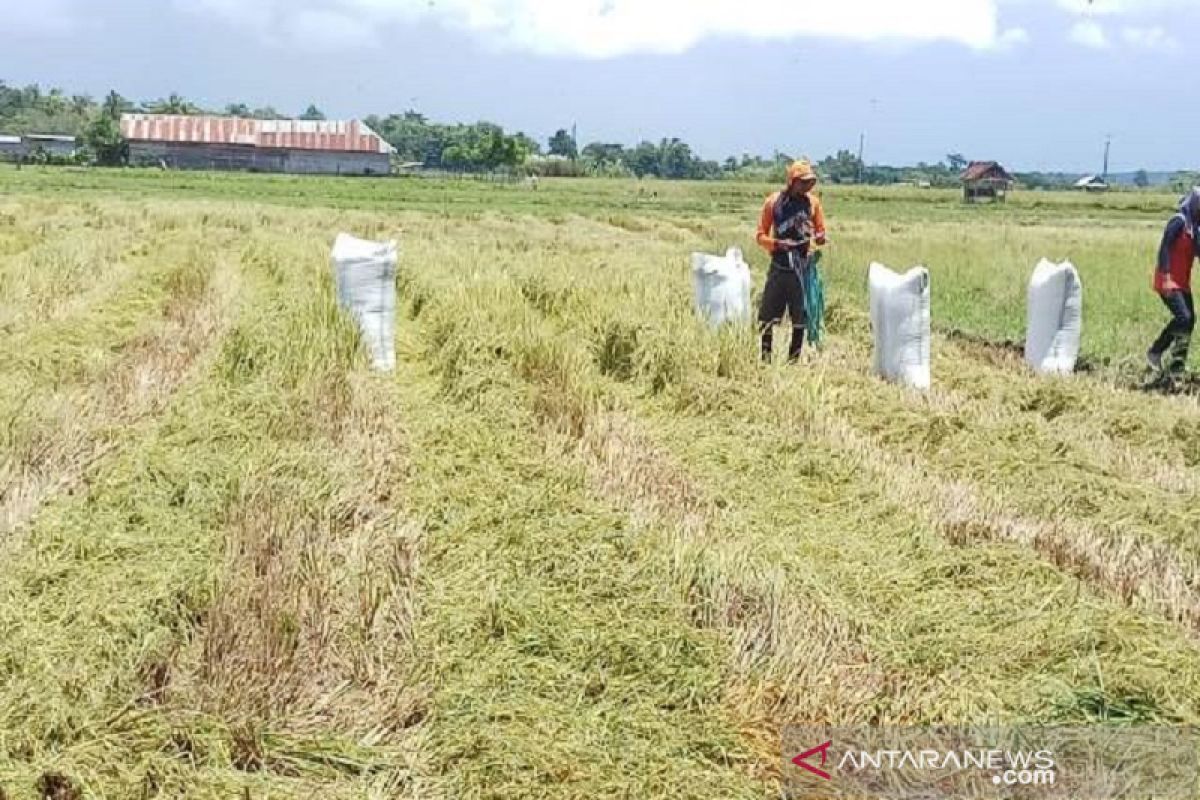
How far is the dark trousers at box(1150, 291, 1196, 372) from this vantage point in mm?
6504

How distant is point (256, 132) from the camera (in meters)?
63.9

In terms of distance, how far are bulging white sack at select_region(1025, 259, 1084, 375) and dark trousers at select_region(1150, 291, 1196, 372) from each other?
1.61ft

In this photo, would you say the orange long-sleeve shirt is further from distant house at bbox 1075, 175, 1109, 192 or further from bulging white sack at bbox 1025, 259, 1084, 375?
distant house at bbox 1075, 175, 1109, 192

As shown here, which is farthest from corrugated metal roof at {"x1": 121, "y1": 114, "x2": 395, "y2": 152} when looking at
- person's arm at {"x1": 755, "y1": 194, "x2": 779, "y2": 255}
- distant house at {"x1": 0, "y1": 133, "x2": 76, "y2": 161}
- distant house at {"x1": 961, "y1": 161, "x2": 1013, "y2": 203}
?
person's arm at {"x1": 755, "y1": 194, "x2": 779, "y2": 255}

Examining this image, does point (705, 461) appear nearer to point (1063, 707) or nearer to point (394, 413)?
point (394, 413)

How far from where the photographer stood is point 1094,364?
7102 millimetres

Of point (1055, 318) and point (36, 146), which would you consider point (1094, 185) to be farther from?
point (1055, 318)

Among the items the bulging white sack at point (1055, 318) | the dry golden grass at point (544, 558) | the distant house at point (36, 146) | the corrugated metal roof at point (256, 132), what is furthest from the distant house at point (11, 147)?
the bulging white sack at point (1055, 318)

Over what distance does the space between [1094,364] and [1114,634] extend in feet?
15.5

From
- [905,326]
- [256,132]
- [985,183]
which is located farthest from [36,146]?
[905,326]

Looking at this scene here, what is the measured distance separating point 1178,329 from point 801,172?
2466 millimetres

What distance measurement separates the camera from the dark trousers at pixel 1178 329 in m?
6.50

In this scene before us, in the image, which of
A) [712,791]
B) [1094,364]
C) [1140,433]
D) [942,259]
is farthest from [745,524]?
[942,259]

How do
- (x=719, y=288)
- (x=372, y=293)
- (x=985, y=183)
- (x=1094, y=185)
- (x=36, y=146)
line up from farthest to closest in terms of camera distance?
(x=1094, y=185), (x=36, y=146), (x=985, y=183), (x=719, y=288), (x=372, y=293)
